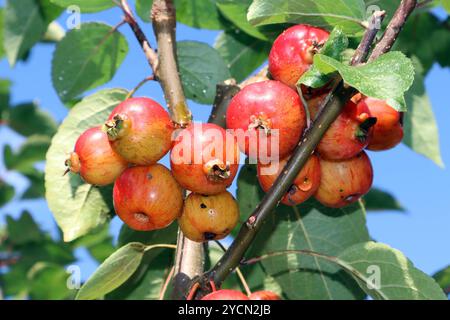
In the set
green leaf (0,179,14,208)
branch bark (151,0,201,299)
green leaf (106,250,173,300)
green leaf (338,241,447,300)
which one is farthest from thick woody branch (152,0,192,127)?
green leaf (0,179,14,208)

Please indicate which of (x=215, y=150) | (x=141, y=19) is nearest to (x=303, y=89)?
(x=215, y=150)

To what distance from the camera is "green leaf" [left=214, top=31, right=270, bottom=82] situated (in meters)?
2.51

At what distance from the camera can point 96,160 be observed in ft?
5.45

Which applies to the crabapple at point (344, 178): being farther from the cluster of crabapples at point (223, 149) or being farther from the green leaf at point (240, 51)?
the green leaf at point (240, 51)

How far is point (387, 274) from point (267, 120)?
525 mm

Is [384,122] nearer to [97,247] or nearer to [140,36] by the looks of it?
[140,36]

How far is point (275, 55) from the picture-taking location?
1675 mm

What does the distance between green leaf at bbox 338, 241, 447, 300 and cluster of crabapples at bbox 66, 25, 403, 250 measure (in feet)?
0.60

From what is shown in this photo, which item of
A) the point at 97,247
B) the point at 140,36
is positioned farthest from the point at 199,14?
the point at 97,247

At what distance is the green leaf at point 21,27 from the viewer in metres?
2.61

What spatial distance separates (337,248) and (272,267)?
0.70 feet

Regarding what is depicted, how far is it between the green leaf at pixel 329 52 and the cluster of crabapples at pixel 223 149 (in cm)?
11
